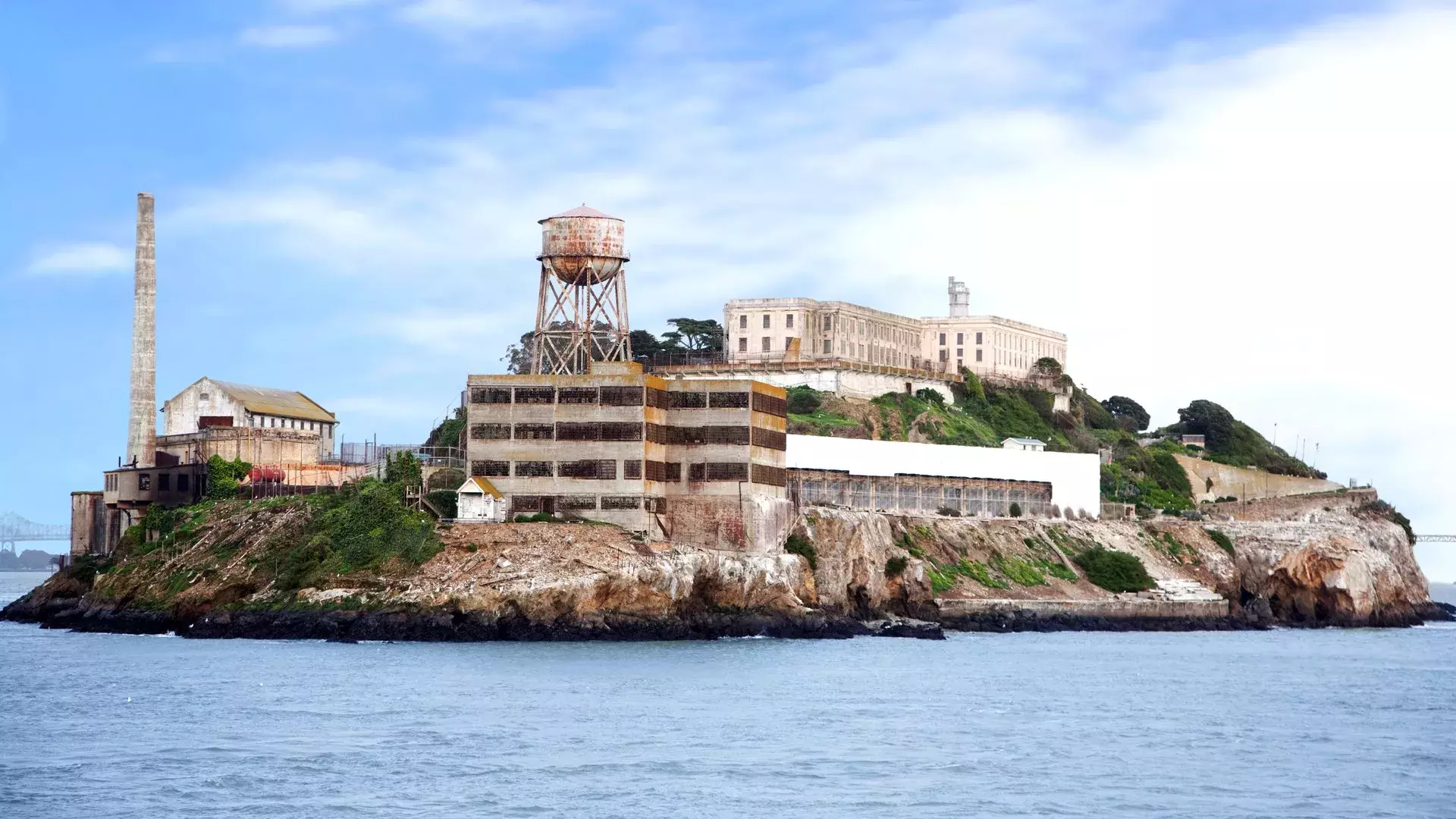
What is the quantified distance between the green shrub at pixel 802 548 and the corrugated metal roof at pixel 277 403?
132 ft

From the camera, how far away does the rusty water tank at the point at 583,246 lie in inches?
3927

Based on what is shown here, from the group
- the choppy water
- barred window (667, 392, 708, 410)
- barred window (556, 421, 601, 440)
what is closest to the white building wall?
barred window (667, 392, 708, 410)

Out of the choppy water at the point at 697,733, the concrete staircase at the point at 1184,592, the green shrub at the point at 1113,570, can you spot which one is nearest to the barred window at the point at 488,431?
the choppy water at the point at 697,733

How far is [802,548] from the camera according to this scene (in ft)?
310

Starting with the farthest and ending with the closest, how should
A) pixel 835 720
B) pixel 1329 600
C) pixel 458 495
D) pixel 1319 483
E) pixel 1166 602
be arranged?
pixel 1319 483, pixel 1329 600, pixel 1166 602, pixel 458 495, pixel 835 720

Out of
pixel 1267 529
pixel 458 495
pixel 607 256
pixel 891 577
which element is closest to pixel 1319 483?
pixel 1267 529

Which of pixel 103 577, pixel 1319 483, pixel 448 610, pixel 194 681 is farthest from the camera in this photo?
pixel 1319 483

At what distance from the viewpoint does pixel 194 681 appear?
64.1 m

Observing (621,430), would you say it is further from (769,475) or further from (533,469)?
(769,475)

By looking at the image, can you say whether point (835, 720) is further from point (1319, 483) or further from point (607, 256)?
point (1319, 483)

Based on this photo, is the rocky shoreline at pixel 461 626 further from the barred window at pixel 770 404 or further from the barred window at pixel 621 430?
the barred window at pixel 770 404

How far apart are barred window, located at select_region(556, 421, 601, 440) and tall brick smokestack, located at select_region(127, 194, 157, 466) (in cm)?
3196

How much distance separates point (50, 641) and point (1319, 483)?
110836 millimetres

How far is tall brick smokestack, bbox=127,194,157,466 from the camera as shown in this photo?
108188 mm
